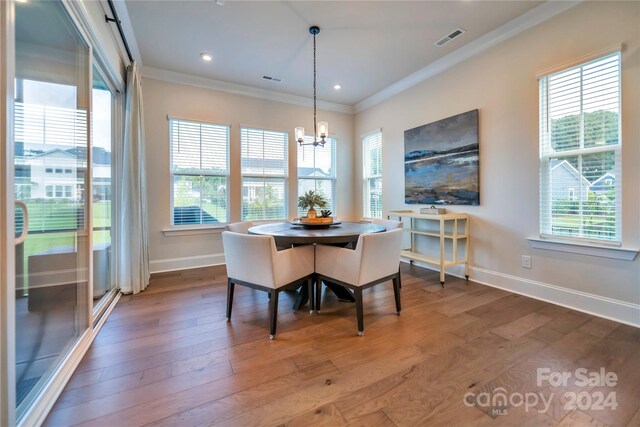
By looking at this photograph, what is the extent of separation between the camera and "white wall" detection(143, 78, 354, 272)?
382 centimetres

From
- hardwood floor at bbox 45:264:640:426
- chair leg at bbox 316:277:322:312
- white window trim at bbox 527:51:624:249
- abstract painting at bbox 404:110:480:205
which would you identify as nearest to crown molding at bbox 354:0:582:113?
white window trim at bbox 527:51:624:249

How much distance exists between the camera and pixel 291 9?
2598 mm

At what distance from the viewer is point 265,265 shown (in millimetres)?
2025

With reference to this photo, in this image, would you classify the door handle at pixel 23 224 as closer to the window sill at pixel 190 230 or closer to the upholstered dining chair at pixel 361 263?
the upholstered dining chair at pixel 361 263

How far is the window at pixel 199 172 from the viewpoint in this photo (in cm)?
397

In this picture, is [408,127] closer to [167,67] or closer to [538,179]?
[538,179]

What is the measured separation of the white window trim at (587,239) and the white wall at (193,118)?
11.3ft

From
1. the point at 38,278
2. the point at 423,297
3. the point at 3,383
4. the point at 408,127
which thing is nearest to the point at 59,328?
the point at 38,278

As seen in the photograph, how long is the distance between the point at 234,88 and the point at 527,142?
402cm

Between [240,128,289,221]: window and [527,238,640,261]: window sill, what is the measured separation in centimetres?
354

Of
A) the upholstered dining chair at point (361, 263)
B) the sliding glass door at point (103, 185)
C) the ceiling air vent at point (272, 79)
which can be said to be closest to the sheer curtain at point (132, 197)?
the sliding glass door at point (103, 185)

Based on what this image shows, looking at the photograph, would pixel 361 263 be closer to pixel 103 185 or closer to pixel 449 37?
pixel 103 185

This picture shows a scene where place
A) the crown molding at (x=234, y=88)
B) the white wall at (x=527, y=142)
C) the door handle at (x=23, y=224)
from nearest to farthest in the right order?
the door handle at (x=23, y=224), the white wall at (x=527, y=142), the crown molding at (x=234, y=88)

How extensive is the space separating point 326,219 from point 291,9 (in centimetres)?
209
